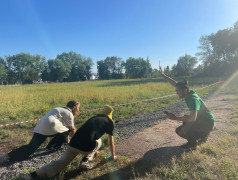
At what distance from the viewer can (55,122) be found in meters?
3.72

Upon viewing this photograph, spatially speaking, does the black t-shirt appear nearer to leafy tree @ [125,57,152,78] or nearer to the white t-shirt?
the white t-shirt

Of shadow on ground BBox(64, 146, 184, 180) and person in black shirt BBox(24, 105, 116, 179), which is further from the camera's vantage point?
shadow on ground BBox(64, 146, 184, 180)

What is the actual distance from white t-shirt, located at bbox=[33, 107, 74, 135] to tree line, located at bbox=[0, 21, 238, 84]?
35373 millimetres

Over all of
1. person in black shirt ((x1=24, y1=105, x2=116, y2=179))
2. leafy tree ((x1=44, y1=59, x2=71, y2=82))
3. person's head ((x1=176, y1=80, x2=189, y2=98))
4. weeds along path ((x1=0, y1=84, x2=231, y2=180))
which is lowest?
weeds along path ((x1=0, y1=84, x2=231, y2=180))

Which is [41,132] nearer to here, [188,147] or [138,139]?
[138,139]

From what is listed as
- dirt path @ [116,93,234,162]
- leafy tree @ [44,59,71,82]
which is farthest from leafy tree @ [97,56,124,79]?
dirt path @ [116,93,234,162]

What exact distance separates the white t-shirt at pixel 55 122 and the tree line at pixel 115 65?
116 ft

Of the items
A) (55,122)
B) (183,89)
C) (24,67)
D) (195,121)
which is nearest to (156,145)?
(195,121)

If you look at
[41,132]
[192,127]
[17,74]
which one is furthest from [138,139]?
[17,74]

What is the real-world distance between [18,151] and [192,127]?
407 cm

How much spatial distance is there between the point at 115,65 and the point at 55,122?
115 meters

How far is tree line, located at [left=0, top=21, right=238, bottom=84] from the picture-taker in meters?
53.4

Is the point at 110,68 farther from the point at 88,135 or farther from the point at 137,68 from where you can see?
the point at 88,135

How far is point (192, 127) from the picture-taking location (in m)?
3.56
